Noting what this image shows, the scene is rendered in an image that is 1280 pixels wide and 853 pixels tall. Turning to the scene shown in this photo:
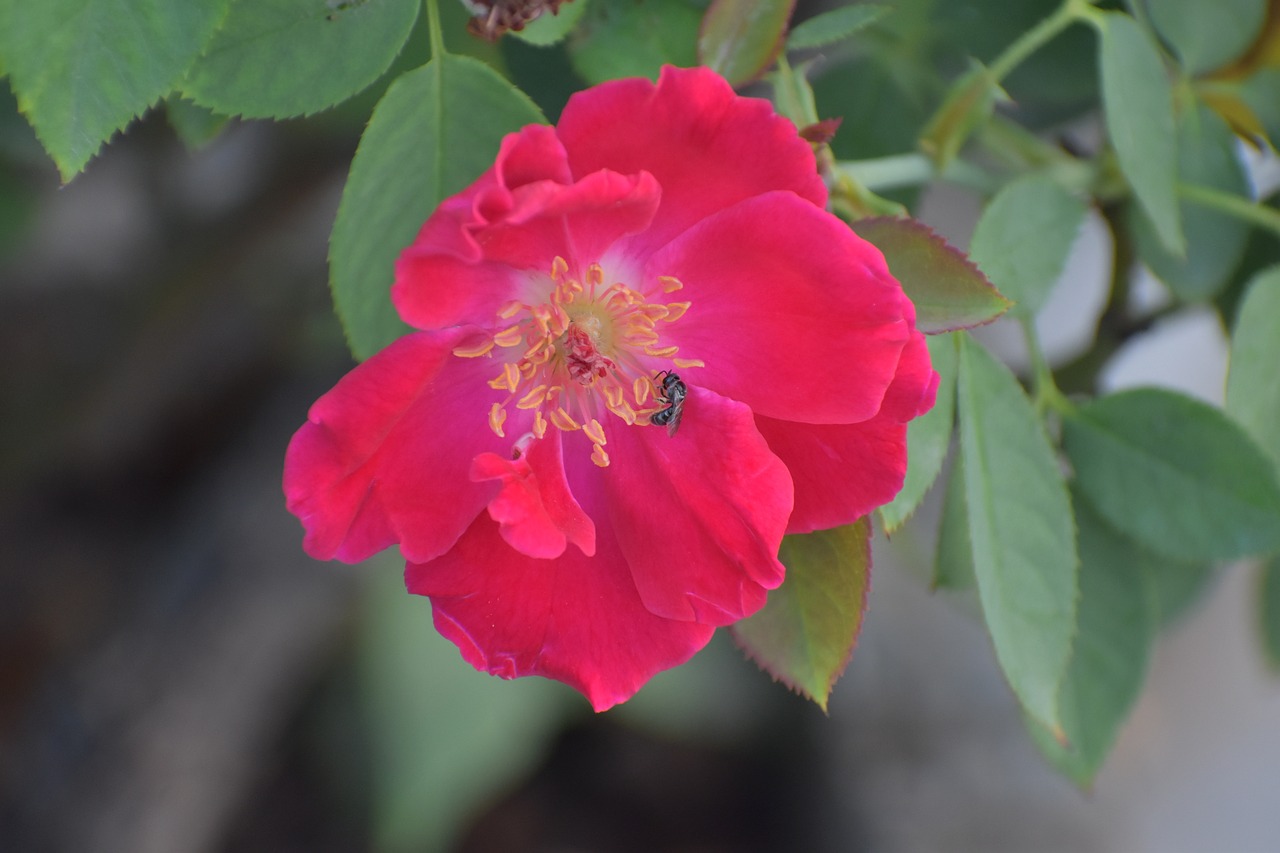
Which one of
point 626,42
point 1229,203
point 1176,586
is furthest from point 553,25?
point 1176,586

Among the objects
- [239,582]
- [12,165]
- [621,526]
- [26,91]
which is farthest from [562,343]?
[239,582]

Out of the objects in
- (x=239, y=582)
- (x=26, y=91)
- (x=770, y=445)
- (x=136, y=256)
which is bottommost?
(x=239, y=582)

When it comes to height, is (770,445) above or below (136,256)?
above

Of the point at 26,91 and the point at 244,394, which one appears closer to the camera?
the point at 26,91

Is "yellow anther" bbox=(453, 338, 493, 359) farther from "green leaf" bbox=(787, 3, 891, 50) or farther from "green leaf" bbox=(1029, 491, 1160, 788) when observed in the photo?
"green leaf" bbox=(1029, 491, 1160, 788)

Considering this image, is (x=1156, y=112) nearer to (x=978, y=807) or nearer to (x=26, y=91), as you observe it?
(x=26, y=91)

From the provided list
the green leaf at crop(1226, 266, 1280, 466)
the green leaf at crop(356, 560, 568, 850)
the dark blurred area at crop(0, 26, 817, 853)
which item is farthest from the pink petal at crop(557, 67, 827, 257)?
the green leaf at crop(356, 560, 568, 850)

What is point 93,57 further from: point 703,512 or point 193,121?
point 703,512
